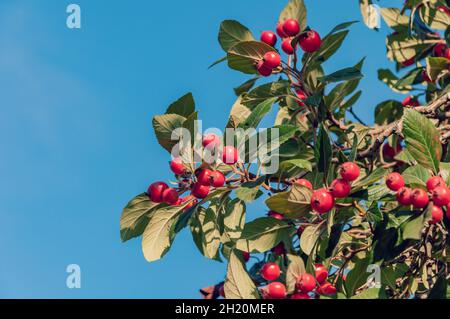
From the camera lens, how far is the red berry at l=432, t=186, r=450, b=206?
3.93 metres

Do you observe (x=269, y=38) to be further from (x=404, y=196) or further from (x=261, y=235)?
(x=404, y=196)

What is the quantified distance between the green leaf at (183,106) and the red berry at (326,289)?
128cm

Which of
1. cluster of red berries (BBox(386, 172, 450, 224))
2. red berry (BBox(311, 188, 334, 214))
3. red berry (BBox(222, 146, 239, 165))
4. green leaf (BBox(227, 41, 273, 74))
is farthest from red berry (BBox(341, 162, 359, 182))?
green leaf (BBox(227, 41, 273, 74))

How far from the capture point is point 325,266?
15.0 feet

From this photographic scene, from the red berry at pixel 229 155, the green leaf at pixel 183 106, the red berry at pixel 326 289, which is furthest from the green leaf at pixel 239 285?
the green leaf at pixel 183 106

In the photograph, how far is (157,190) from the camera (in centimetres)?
470

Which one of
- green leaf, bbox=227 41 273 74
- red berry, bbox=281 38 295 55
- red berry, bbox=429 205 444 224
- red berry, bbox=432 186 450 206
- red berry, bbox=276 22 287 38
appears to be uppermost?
red berry, bbox=276 22 287 38

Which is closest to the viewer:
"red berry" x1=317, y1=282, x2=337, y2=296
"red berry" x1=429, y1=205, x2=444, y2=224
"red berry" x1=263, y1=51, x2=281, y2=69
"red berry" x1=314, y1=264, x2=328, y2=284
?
"red berry" x1=429, y1=205, x2=444, y2=224

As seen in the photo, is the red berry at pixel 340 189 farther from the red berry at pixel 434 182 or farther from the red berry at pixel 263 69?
the red berry at pixel 263 69

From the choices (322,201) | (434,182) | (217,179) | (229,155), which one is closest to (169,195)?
(217,179)

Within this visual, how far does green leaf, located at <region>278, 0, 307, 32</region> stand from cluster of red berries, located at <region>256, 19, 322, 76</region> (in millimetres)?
62

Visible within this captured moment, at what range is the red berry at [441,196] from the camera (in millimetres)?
3934

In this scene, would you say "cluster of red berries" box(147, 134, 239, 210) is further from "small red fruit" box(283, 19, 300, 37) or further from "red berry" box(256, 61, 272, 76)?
"small red fruit" box(283, 19, 300, 37)

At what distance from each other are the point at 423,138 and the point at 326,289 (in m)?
1.00
